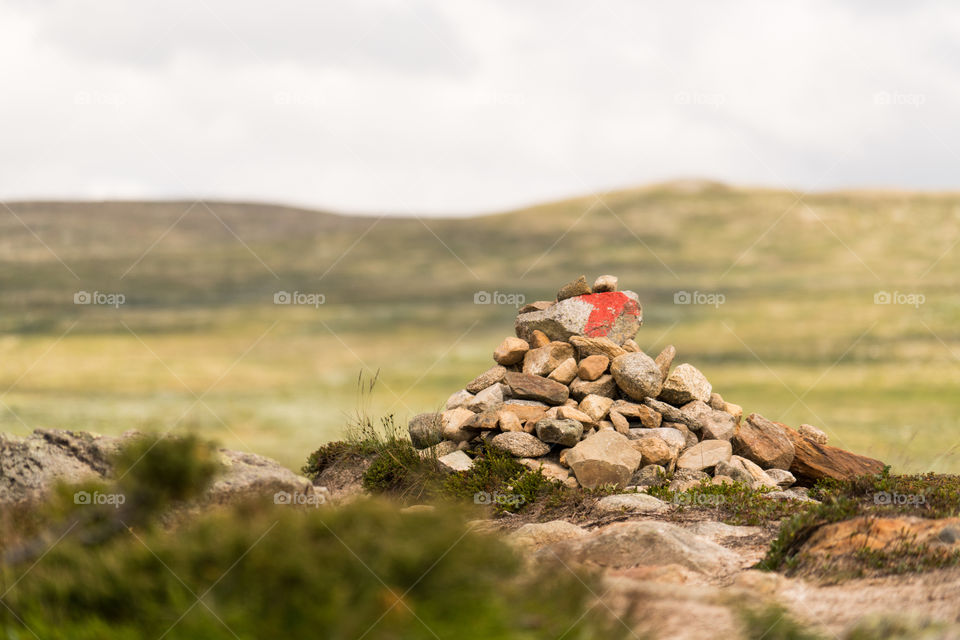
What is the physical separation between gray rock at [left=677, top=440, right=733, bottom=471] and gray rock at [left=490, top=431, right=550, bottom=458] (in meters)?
1.95

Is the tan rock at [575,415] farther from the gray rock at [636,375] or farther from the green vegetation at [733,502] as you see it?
the green vegetation at [733,502]

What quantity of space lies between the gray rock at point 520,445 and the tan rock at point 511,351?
176 centimetres

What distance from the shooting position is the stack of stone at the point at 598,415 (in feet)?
37.3

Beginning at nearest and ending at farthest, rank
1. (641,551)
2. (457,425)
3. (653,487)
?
(641,551) < (653,487) < (457,425)

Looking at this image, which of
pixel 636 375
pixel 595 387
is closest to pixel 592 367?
pixel 595 387

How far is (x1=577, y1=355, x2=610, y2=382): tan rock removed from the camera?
41.0ft

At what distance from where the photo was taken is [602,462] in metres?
11.0

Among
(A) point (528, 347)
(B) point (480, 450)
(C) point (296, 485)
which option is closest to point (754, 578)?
(C) point (296, 485)

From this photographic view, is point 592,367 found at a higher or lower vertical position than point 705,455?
higher

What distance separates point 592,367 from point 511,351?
1294 millimetres

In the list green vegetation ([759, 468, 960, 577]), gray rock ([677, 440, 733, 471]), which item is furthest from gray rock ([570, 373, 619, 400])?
green vegetation ([759, 468, 960, 577])

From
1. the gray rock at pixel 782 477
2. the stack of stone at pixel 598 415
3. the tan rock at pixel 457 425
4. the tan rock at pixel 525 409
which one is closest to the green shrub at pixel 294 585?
the stack of stone at pixel 598 415

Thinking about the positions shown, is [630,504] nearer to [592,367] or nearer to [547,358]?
[592,367]

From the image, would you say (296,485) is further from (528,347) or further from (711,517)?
(528,347)
